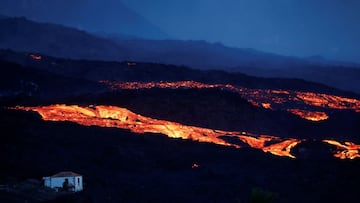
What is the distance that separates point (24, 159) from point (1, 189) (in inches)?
306

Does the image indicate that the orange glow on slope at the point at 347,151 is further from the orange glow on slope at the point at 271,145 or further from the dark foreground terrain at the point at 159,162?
the orange glow on slope at the point at 271,145

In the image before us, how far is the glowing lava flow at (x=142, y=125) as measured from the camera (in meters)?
40.6

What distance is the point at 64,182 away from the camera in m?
25.3

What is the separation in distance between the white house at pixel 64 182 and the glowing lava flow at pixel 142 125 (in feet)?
48.0

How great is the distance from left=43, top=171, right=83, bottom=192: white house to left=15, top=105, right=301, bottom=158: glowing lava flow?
14630mm

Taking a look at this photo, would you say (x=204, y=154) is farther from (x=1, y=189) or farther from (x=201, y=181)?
(x=1, y=189)

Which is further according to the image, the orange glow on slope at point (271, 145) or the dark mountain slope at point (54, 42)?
the dark mountain slope at point (54, 42)

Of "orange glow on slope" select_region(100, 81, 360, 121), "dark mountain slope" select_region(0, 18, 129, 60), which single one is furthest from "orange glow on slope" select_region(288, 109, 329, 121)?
"dark mountain slope" select_region(0, 18, 129, 60)

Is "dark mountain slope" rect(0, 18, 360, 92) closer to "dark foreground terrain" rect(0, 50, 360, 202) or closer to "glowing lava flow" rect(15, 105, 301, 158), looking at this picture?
"dark foreground terrain" rect(0, 50, 360, 202)

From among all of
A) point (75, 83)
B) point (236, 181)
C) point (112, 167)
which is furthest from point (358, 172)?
point (75, 83)

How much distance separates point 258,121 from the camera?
56.2m

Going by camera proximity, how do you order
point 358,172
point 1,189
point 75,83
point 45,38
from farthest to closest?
point 45,38, point 75,83, point 358,172, point 1,189

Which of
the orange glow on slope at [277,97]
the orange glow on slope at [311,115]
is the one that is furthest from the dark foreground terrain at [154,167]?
the orange glow on slope at [277,97]

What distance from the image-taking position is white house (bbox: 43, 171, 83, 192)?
2519cm
